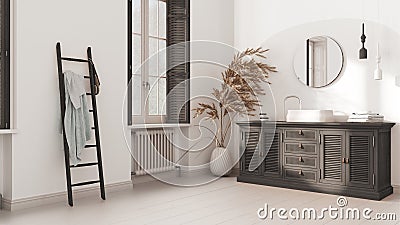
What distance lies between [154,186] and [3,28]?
2515 mm

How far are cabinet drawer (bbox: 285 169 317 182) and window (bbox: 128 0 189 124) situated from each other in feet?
5.41

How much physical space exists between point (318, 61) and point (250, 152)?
1452mm

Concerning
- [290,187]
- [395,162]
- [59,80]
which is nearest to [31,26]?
[59,80]

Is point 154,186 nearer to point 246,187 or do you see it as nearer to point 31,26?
point 246,187

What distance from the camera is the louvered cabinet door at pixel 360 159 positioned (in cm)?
490

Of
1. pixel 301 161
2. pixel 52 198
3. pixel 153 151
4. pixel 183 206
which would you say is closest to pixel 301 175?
pixel 301 161

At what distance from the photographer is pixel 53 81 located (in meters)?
4.64

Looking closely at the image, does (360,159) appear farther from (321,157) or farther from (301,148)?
(301,148)

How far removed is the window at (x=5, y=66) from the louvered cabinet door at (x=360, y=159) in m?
3.53

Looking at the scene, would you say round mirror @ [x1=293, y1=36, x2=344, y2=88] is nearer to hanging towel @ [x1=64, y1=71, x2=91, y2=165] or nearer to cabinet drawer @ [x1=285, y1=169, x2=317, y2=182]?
cabinet drawer @ [x1=285, y1=169, x2=317, y2=182]

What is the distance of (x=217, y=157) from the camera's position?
20.7ft

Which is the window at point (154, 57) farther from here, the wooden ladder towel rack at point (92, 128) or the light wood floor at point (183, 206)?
the light wood floor at point (183, 206)

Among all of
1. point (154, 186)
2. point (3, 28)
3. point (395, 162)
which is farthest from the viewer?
point (154, 186)

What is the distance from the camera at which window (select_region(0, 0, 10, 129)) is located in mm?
4301
